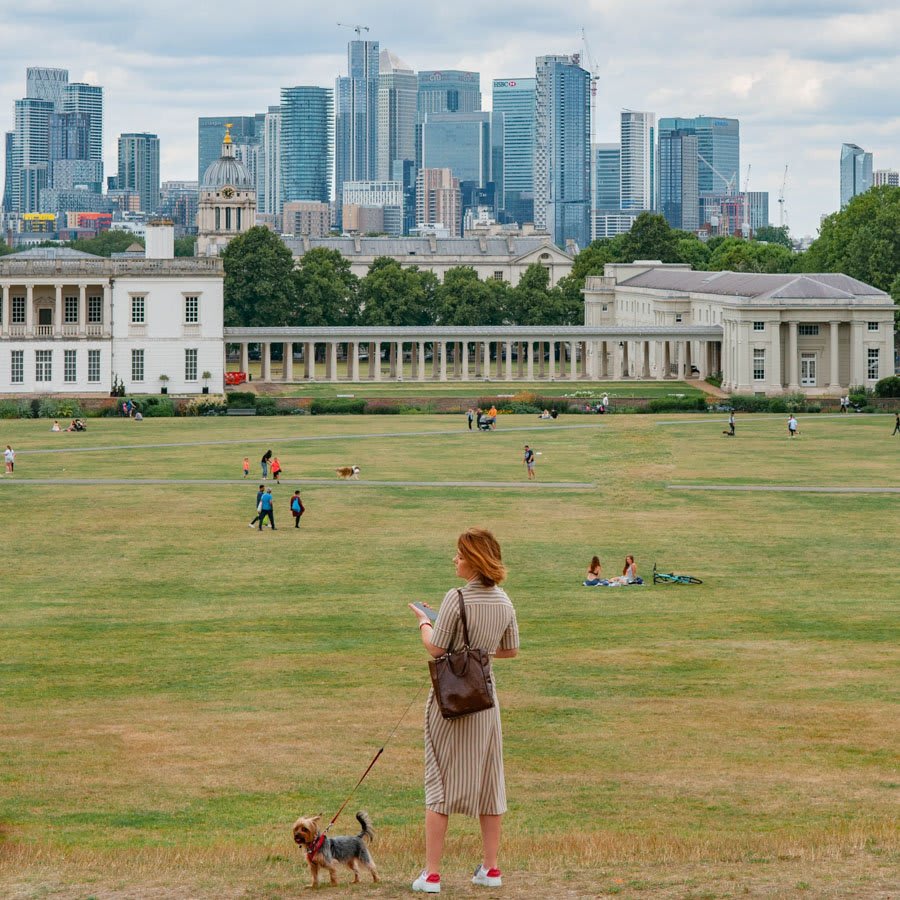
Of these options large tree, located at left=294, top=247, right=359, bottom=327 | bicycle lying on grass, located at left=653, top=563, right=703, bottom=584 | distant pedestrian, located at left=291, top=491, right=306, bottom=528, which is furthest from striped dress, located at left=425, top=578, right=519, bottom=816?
large tree, located at left=294, top=247, right=359, bottom=327

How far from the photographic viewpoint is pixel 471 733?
15.1 meters

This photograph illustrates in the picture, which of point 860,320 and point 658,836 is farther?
point 860,320

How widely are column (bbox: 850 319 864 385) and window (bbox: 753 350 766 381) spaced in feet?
18.3

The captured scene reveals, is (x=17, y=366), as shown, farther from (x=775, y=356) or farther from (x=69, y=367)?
(x=775, y=356)

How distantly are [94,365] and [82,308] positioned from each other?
3559mm

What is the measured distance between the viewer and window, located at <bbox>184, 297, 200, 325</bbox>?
116 metres

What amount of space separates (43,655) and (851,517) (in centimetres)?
2942

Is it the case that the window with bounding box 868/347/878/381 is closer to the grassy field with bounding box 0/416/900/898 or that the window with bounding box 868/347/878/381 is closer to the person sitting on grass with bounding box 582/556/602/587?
the grassy field with bounding box 0/416/900/898

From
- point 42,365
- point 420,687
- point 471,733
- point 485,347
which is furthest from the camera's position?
point 485,347

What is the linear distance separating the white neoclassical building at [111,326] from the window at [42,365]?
0.06 metres

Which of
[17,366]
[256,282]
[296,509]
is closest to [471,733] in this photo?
[296,509]

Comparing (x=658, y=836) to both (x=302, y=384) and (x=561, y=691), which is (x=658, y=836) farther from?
(x=302, y=384)

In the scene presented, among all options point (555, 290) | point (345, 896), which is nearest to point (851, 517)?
point (345, 896)

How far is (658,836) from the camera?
62.1 feet
